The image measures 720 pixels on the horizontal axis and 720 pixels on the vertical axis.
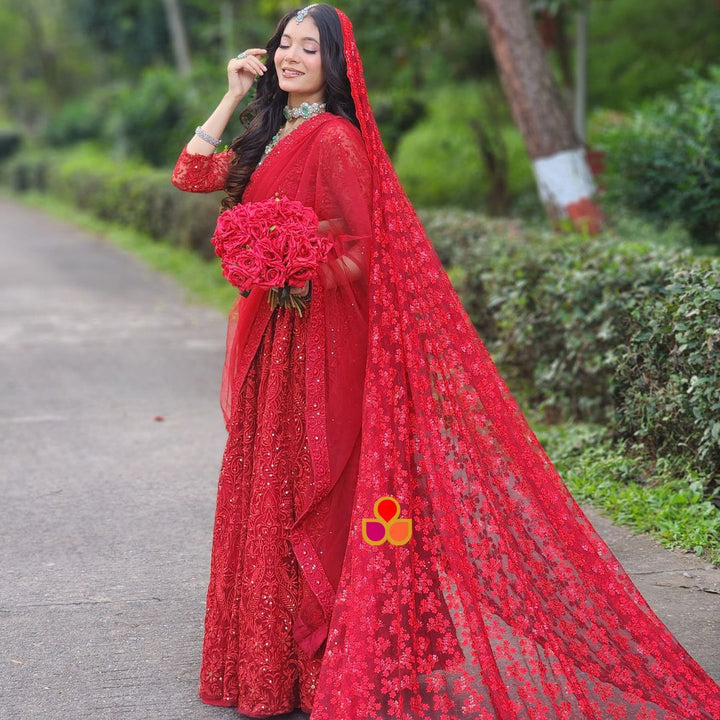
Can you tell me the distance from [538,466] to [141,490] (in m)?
2.72

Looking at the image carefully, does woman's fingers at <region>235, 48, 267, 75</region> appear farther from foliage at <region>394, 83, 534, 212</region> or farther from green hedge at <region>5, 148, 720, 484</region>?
foliage at <region>394, 83, 534, 212</region>

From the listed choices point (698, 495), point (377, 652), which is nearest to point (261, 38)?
point (698, 495)

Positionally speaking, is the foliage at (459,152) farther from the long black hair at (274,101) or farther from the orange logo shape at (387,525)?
the orange logo shape at (387,525)

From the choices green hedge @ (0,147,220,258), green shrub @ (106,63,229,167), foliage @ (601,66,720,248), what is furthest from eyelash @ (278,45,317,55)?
green shrub @ (106,63,229,167)

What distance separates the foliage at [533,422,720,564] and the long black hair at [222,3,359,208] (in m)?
2.34

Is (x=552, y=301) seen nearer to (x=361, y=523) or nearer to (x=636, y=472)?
(x=636, y=472)

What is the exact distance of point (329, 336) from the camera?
3.12m

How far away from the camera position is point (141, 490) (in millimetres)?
5355

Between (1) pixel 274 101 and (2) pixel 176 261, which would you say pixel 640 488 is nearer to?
(1) pixel 274 101

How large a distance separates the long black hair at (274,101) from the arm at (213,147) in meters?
0.04

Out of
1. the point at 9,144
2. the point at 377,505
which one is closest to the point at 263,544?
the point at 377,505

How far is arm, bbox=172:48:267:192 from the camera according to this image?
3240mm

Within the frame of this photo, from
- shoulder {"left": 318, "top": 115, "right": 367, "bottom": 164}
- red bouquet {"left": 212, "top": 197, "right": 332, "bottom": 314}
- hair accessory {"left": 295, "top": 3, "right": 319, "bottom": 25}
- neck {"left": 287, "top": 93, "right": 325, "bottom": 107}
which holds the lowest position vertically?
red bouquet {"left": 212, "top": 197, "right": 332, "bottom": 314}

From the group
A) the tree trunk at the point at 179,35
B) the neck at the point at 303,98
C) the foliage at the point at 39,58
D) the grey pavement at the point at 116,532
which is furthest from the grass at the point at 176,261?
the foliage at the point at 39,58
